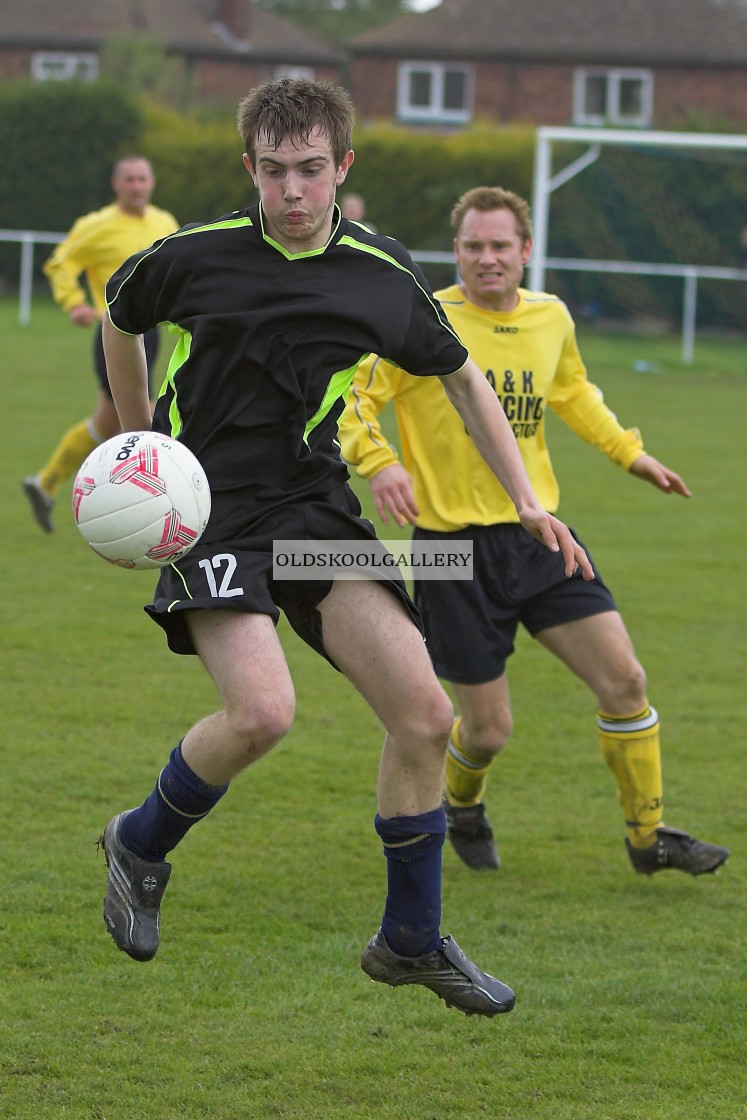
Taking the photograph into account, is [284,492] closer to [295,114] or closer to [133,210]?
[295,114]

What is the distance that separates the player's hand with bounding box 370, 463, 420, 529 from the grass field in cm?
120

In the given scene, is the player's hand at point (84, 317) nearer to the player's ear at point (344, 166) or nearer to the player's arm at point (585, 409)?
the player's arm at point (585, 409)

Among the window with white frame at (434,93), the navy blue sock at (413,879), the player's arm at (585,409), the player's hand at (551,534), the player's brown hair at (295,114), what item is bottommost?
the window with white frame at (434,93)

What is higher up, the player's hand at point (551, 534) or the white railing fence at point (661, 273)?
the player's hand at point (551, 534)

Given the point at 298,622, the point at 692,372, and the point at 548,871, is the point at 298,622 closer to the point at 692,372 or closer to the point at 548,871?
the point at 548,871

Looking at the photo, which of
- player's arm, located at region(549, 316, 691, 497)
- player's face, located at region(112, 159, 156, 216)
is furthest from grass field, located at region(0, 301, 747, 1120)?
player's face, located at region(112, 159, 156, 216)

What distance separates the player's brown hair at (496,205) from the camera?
5234 millimetres

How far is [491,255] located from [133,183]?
630 centimetres

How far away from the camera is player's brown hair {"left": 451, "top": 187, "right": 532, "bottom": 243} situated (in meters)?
5.23

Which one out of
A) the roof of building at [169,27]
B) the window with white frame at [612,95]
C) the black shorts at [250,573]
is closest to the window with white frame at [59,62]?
the roof of building at [169,27]

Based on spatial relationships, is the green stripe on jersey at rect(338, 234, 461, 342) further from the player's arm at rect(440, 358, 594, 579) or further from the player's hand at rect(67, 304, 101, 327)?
the player's hand at rect(67, 304, 101, 327)

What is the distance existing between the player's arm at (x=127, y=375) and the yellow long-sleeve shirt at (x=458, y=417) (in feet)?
3.94

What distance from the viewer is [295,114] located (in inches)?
147

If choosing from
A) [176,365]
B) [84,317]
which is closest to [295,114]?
[176,365]
